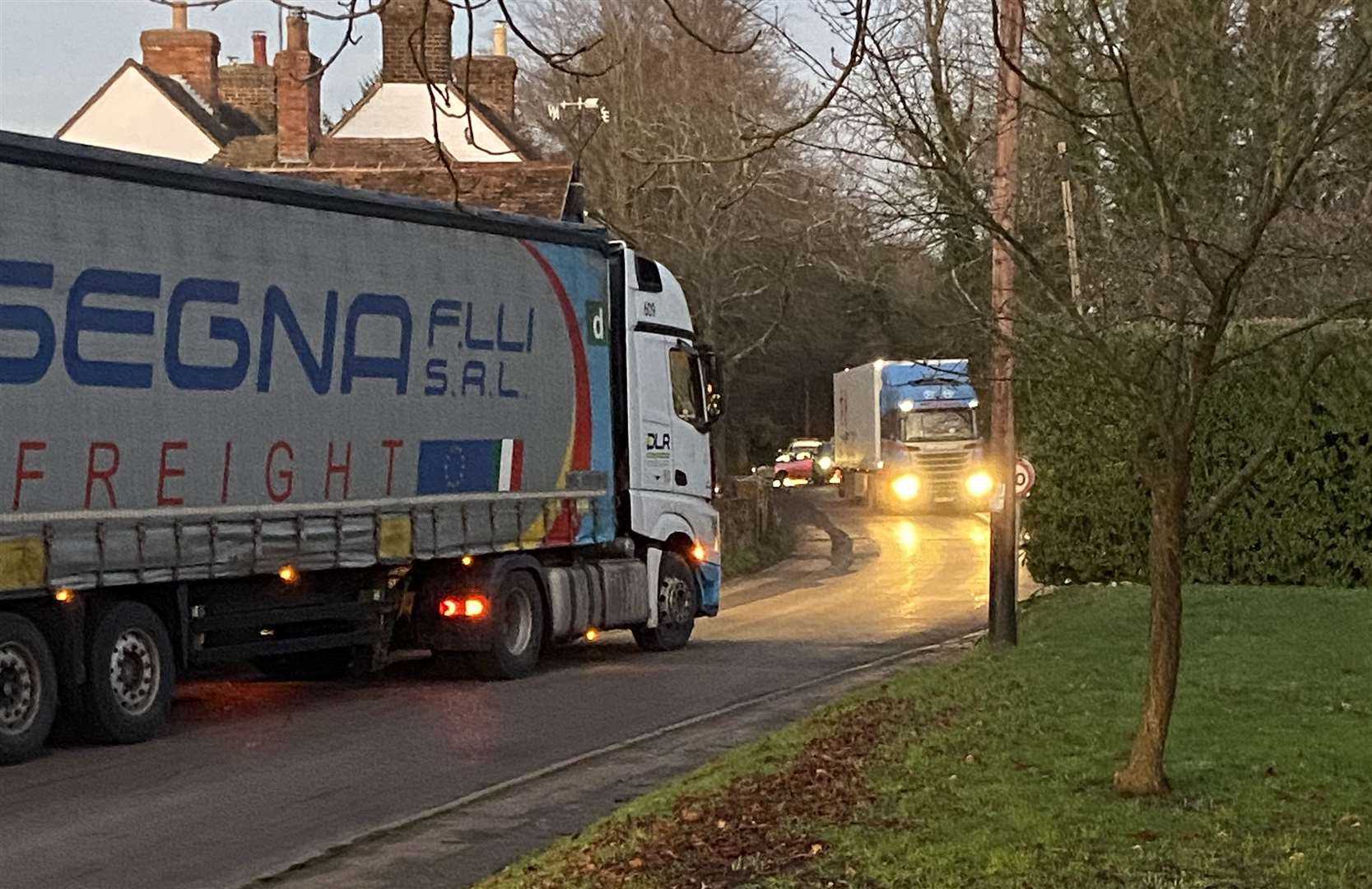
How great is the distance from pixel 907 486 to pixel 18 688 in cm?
3976

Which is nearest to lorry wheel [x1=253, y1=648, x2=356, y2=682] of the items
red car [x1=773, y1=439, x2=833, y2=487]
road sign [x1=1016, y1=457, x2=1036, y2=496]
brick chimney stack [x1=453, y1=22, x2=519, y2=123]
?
road sign [x1=1016, y1=457, x2=1036, y2=496]

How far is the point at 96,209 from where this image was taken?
42.7 ft

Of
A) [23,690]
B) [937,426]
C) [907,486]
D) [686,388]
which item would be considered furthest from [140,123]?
[23,690]

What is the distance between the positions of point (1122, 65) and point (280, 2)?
3.26 metres

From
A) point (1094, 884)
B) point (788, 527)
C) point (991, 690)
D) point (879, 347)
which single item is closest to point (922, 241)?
point (991, 690)

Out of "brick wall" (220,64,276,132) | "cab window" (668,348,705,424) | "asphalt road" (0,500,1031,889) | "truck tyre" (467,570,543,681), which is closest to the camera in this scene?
"asphalt road" (0,500,1031,889)

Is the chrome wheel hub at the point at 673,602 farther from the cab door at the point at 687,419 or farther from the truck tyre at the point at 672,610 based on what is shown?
the cab door at the point at 687,419

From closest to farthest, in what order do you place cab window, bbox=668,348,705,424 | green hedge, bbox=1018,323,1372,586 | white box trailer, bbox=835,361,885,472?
cab window, bbox=668,348,705,424 → green hedge, bbox=1018,323,1372,586 → white box trailer, bbox=835,361,885,472

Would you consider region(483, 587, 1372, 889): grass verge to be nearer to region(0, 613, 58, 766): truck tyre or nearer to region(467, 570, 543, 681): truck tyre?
region(467, 570, 543, 681): truck tyre

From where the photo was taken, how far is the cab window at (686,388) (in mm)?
20281

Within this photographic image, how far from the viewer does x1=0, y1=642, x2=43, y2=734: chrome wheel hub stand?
40.7 ft

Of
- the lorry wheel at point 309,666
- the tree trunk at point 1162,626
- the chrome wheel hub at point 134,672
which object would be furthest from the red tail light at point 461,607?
the tree trunk at point 1162,626

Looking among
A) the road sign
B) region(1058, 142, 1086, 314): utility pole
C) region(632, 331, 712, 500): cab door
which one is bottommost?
the road sign

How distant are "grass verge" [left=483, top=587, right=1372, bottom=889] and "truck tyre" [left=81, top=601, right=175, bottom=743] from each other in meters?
4.19
